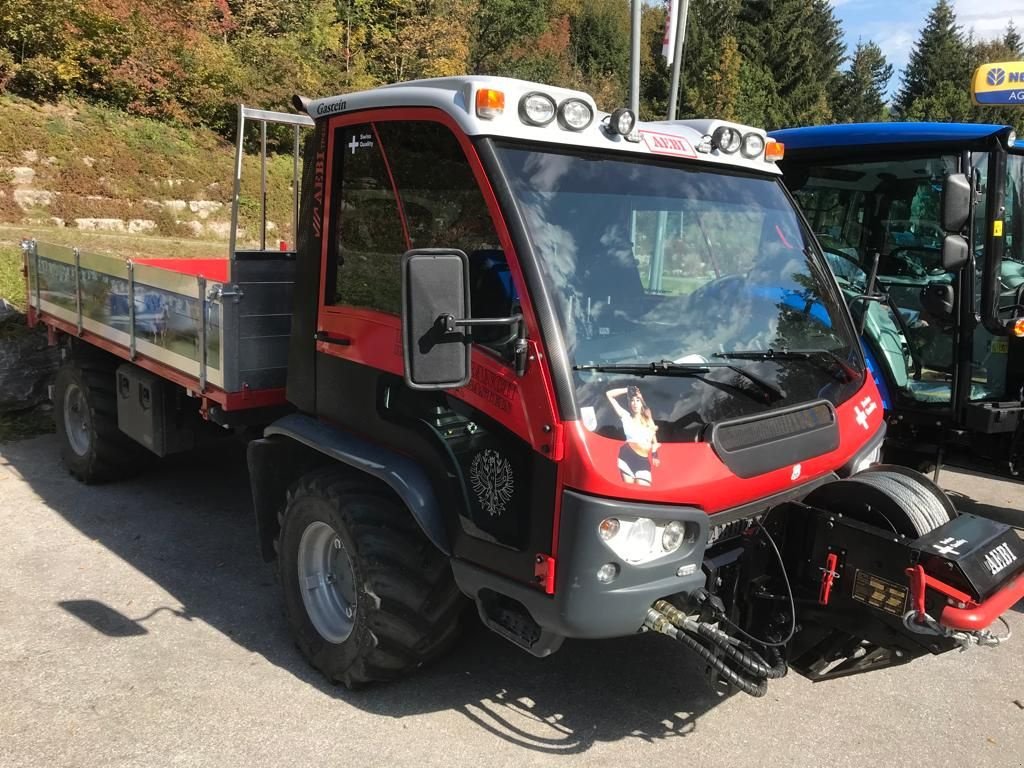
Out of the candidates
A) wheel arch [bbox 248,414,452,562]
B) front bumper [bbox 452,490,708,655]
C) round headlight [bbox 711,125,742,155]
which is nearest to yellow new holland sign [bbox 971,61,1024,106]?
round headlight [bbox 711,125,742,155]

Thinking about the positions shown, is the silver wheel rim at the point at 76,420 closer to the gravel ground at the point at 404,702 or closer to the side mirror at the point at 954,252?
the gravel ground at the point at 404,702

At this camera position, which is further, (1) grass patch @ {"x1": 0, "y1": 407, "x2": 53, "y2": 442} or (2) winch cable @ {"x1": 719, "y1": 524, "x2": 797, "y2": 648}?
(1) grass patch @ {"x1": 0, "y1": 407, "x2": 53, "y2": 442}

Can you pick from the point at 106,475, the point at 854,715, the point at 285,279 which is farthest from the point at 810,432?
the point at 106,475

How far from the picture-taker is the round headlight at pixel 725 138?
3.37 metres

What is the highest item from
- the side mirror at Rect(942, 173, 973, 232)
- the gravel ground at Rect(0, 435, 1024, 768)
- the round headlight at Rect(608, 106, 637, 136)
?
the round headlight at Rect(608, 106, 637, 136)

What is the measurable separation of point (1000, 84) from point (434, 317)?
521 cm

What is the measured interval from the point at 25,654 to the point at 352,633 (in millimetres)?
1599

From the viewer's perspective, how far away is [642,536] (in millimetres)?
2643

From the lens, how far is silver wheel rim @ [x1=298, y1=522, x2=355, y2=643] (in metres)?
3.64

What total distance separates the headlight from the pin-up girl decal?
0.14 metres

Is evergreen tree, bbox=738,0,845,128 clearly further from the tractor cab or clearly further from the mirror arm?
the mirror arm

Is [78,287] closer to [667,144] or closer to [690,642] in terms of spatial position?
[667,144]

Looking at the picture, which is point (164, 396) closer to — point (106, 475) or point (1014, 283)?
point (106, 475)

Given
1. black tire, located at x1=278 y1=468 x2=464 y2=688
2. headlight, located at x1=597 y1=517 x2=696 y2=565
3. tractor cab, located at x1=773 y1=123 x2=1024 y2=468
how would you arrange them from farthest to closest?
1. tractor cab, located at x1=773 y1=123 x2=1024 y2=468
2. black tire, located at x1=278 y1=468 x2=464 y2=688
3. headlight, located at x1=597 y1=517 x2=696 y2=565
